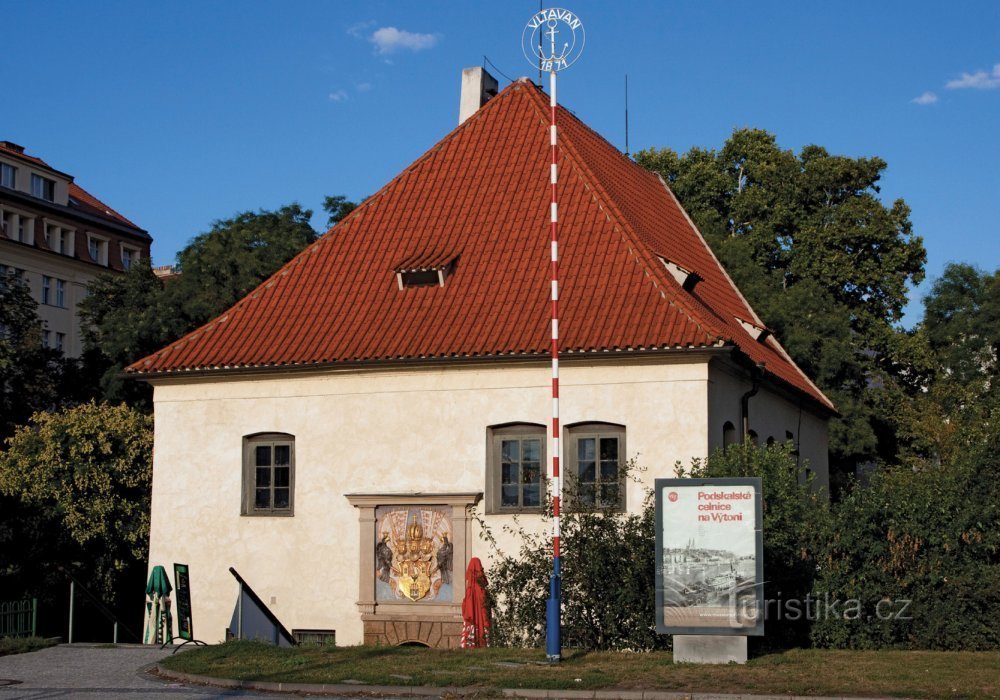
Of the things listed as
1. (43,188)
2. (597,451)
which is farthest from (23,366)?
(43,188)

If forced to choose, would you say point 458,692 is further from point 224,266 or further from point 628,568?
point 224,266

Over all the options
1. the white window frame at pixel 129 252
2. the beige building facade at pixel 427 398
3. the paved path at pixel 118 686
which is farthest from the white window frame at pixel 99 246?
the paved path at pixel 118 686

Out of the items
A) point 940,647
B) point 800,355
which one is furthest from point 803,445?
point 940,647

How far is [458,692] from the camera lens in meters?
15.4

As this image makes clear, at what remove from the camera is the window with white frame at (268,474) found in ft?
83.8

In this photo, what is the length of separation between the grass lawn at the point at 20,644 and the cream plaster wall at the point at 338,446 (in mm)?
4425

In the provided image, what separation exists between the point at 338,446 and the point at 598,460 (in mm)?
4988

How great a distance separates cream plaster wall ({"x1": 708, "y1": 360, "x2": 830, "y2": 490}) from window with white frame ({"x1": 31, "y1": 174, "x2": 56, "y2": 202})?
49.5 meters

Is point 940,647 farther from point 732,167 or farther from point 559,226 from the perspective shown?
point 732,167

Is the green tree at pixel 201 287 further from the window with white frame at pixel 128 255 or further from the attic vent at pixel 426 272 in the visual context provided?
the window with white frame at pixel 128 255

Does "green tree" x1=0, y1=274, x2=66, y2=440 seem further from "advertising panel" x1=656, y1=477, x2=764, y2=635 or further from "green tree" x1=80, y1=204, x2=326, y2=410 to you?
"advertising panel" x1=656, y1=477, x2=764, y2=635

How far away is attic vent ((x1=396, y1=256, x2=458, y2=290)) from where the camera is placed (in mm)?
25672

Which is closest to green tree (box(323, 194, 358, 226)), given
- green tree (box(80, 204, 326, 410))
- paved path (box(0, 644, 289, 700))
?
green tree (box(80, 204, 326, 410))

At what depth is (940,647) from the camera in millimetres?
19828
